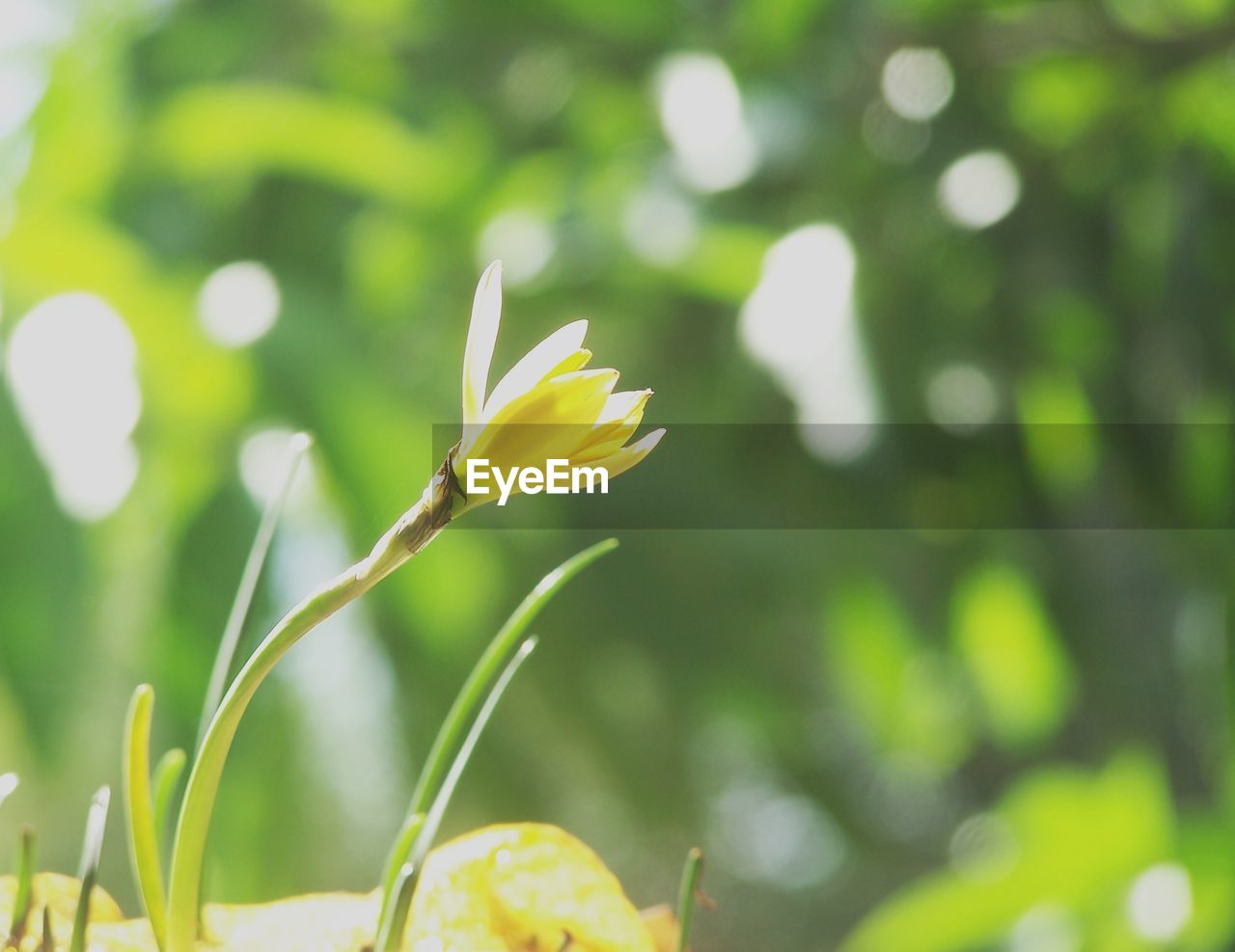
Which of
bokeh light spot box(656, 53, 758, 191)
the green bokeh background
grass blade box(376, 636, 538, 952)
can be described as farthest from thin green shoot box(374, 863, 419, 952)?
bokeh light spot box(656, 53, 758, 191)

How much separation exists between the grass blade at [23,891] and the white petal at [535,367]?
0.05 metres

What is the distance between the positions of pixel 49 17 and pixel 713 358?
0.99 feet

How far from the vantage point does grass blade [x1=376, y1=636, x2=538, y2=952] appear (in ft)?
0.25

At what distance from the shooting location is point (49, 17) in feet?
1.52

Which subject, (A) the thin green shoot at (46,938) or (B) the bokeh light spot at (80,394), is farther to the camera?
(B) the bokeh light spot at (80,394)

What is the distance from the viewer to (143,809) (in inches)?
3.3

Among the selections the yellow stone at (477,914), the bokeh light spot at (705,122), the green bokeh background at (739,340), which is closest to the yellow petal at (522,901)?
the yellow stone at (477,914)

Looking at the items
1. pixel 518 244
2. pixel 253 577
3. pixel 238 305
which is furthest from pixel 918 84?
pixel 253 577

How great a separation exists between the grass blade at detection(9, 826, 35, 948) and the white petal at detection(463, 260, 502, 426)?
46 mm

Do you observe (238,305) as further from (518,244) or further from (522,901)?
(522,901)

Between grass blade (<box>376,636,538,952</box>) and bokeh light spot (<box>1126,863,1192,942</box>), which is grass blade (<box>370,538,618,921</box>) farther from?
bokeh light spot (<box>1126,863,1192,942</box>)

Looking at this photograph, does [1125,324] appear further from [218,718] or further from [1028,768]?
[218,718]

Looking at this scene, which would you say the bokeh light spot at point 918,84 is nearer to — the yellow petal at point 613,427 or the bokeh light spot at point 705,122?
the bokeh light spot at point 705,122

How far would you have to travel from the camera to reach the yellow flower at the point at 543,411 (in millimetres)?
70
